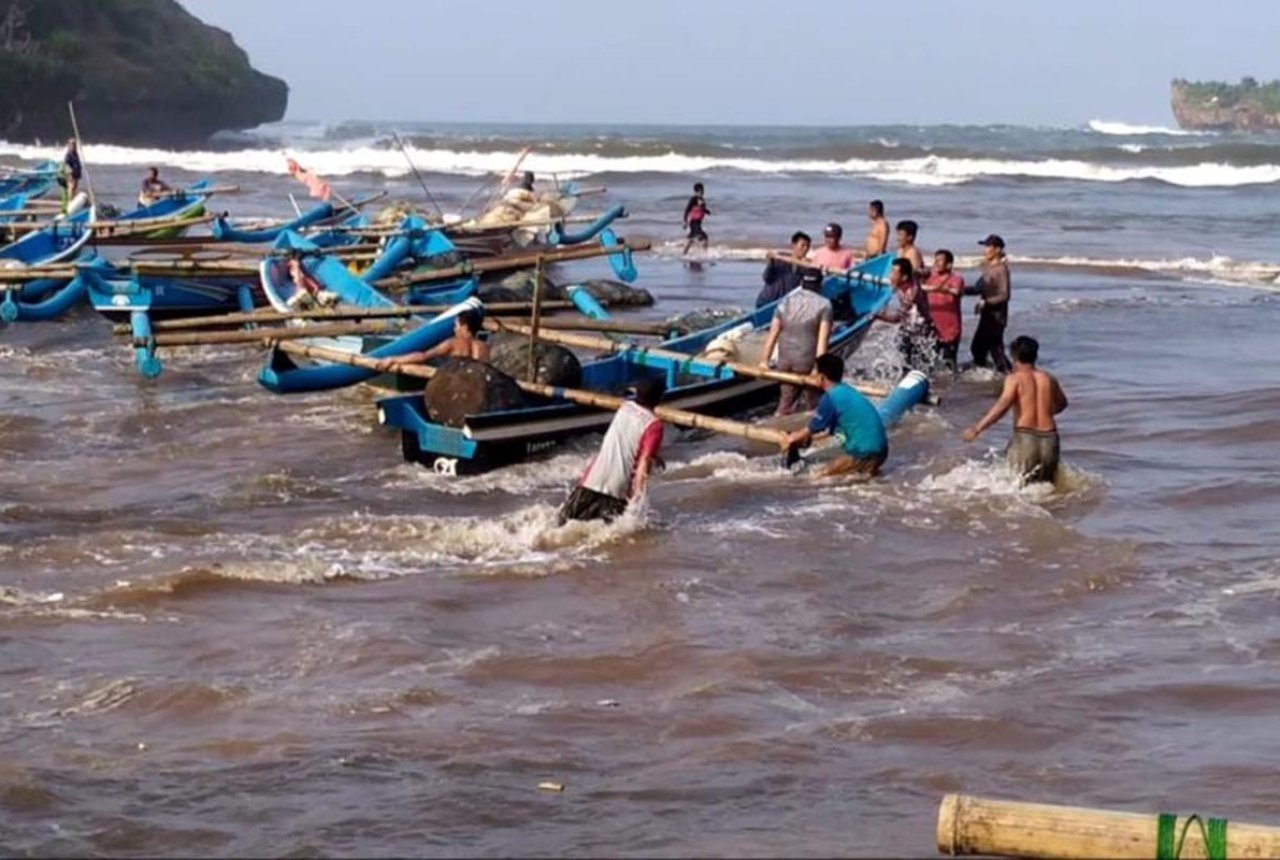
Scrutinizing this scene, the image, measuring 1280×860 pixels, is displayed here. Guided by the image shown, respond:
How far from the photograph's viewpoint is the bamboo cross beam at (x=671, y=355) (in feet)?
45.6

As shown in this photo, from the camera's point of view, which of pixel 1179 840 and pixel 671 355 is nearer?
pixel 1179 840

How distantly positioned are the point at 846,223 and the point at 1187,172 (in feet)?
80.8

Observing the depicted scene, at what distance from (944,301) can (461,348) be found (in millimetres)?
4927

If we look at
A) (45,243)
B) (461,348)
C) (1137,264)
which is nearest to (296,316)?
(461,348)

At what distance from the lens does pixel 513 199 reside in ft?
87.0

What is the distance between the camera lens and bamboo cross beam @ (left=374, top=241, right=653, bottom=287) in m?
19.5

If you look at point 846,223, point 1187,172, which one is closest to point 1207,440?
point 846,223

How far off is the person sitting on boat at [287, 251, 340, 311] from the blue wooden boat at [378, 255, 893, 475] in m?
3.24

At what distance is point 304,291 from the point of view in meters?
17.9

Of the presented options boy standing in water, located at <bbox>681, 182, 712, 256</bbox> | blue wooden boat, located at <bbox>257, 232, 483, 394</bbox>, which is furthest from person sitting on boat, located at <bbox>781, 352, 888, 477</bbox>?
boy standing in water, located at <bbox>681, 182, 712, 256</bbox>

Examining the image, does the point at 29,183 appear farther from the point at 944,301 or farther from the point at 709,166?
the point at 709,166

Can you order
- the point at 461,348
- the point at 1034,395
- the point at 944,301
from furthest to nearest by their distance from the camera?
the point at 944,301 → the point at 461,348 → the point at 1034,395

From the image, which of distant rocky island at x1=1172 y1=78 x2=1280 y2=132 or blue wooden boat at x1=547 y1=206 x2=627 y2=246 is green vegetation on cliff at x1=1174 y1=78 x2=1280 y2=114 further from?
blue wooden boat at x1=547 y1=206 x2=627 y2=246

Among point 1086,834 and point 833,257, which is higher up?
point 833,257
